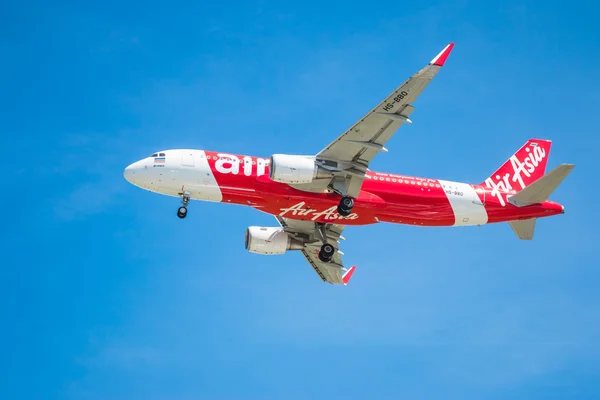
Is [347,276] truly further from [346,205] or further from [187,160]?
[187,160]

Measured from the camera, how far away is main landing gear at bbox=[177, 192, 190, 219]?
54269 mm

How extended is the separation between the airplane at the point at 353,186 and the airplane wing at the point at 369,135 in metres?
0.06

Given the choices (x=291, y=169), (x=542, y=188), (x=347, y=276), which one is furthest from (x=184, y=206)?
(x=542, y=188)

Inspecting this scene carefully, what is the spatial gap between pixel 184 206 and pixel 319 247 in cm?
1278

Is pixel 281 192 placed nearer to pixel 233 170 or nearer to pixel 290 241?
pixel 233 170

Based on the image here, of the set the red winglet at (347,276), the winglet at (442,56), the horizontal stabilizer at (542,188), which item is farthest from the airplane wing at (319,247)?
the winglet at (442,56)

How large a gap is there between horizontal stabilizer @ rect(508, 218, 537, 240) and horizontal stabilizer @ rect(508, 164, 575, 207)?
1.48 metres

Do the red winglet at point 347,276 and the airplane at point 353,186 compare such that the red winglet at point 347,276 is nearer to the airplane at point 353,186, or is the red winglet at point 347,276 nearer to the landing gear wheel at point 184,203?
the airplane at point 353,186

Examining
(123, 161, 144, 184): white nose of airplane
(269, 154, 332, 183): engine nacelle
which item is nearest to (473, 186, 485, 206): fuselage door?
(269, 154, 332, 183): engine nacelle

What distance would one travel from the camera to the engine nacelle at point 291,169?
5297 cm

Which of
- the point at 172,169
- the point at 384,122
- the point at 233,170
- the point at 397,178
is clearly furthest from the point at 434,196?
the point at 172,169

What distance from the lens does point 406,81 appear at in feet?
162

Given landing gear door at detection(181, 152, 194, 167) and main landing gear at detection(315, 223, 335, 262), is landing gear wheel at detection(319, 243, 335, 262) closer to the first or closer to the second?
main landing gear at detection(315, 223, 335, 262)

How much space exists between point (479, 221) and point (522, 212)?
9.13ft
